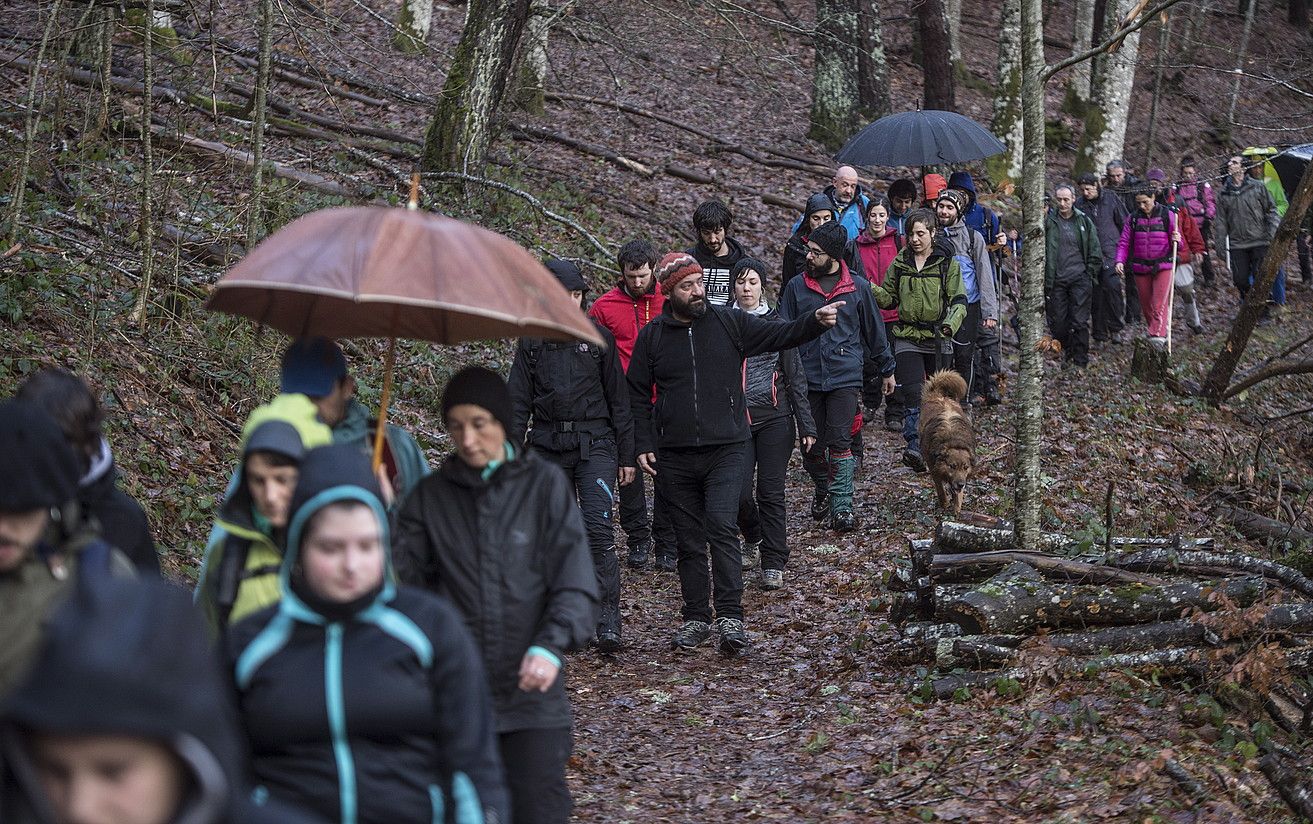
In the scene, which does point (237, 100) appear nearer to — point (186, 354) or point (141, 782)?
point (186, 354)

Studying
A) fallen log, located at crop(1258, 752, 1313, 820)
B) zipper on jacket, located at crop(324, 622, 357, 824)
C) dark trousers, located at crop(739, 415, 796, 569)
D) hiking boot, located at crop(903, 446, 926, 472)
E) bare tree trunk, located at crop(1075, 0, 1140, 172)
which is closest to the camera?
zipper on jacket, located at crop(324, 622, 357, 824)

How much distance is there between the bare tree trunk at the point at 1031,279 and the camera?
27.5 feet

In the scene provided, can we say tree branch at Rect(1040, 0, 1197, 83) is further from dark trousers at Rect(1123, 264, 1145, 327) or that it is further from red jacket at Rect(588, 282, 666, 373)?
dark trousers at Rect(1123, 264, 1145, 327)

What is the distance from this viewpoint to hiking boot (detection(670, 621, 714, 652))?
8594mm

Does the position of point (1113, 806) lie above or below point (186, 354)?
below

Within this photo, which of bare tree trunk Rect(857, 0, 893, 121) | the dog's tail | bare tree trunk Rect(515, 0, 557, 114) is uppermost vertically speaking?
bare tree trunk Rect(857, 0, 893, 121)

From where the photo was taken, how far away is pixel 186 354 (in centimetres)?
1038

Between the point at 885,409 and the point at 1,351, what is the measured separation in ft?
30.5

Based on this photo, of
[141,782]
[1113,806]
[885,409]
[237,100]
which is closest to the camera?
[141,782]

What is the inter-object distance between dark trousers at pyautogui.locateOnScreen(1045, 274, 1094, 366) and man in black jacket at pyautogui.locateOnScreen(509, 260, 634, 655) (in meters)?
10.1

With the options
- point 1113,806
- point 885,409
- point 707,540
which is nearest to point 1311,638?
point 1113,806

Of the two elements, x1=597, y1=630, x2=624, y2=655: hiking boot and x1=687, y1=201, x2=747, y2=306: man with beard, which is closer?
x1=597, y1=630, x2=624, y2=655: hiking boot

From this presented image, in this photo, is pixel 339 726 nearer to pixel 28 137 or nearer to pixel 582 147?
pixel 28 137

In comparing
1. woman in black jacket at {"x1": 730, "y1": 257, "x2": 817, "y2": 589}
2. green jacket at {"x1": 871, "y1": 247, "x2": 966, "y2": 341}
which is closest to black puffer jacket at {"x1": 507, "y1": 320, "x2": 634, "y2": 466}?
woman in black jacket at {"x1": 730, "y1": 257, "x2": 817, "y2": 589}
